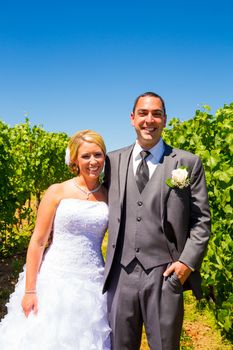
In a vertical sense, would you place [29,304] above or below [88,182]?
below

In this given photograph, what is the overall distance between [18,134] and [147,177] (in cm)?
1156

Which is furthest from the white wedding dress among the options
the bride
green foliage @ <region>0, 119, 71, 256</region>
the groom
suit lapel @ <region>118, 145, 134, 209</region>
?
green foliage @ <region>0, 119, 71, 256</region>

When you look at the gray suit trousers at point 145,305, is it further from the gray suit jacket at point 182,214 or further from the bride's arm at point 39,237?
the bride's arm at point 39,237

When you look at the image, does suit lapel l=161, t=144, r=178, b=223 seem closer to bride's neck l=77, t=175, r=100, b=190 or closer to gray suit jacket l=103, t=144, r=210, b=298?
gray suit jacket l=103, t=144, r=210, b=298

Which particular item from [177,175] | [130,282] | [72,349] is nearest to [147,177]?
[177,175]

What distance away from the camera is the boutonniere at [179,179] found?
308cm

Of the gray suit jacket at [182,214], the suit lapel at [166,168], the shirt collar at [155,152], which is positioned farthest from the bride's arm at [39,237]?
the suit lapel at [166,168]

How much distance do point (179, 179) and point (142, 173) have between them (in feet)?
1.23

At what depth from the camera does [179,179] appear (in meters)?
3.08

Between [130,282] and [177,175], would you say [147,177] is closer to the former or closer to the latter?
[177,175]

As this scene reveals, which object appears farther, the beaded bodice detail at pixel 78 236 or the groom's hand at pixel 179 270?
the beaded bodice detail at pixel 78 236

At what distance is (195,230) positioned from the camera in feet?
10.6

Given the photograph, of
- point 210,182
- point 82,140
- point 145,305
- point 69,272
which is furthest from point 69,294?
point 210,182

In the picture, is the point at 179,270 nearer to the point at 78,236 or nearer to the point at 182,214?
the point at 182,214
